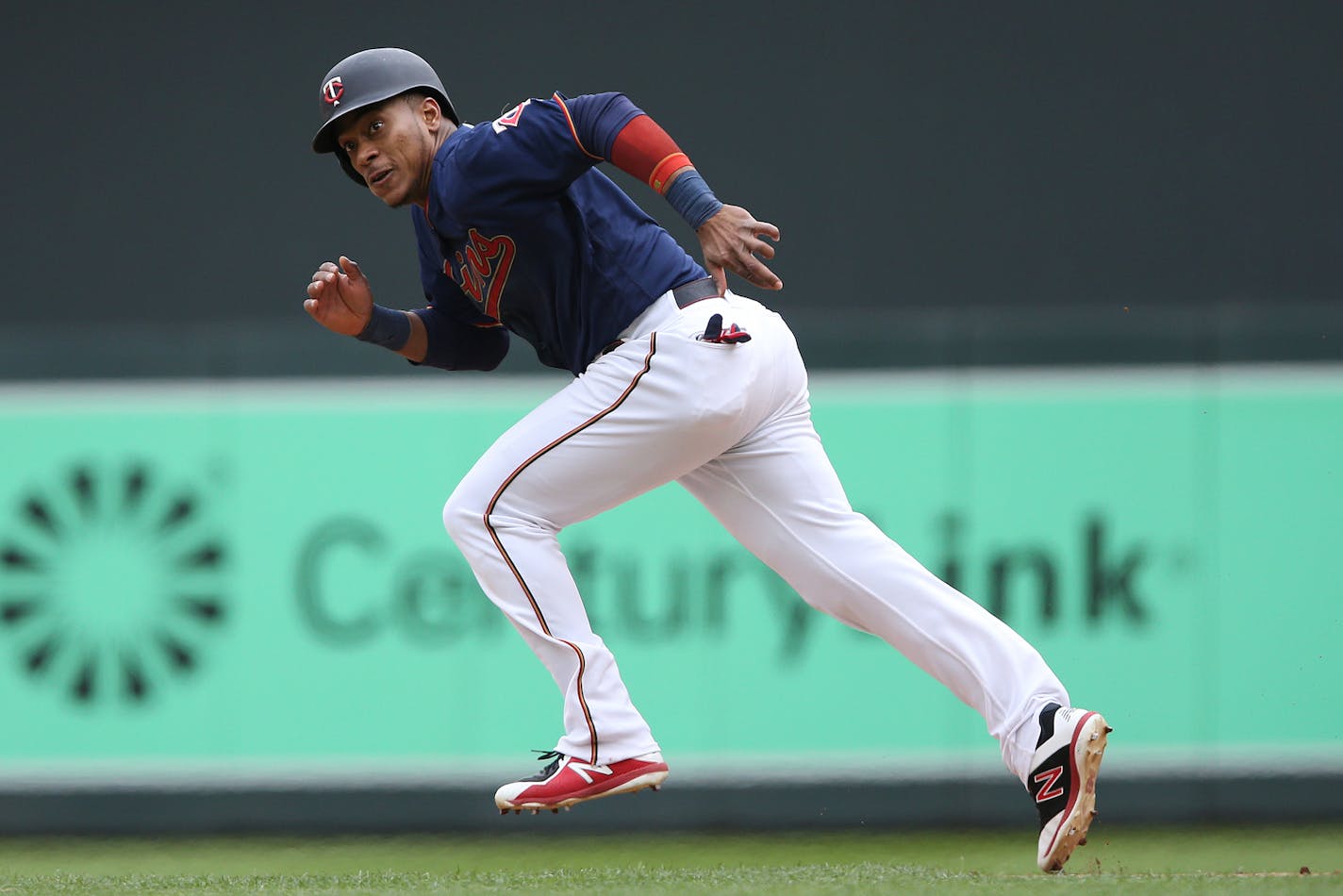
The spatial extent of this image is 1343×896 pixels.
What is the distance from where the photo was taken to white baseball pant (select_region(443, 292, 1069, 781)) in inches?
106

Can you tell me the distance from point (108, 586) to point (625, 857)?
5.71ft

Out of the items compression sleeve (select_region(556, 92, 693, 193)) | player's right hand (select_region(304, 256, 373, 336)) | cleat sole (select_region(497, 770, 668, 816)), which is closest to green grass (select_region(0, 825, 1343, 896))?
cleat sole (select_region(497, 770, 668, 816))

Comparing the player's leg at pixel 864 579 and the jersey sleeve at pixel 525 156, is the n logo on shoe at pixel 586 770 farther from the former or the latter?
the jersey sleeve at pixel 525 156

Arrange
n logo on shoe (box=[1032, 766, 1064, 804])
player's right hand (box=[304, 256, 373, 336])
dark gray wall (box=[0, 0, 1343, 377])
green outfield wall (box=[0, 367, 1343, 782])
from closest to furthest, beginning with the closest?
1. n logo on shoe (box=[1032, 766, 1064, 804])
2. player's right hand (box=[304, 256, 373, 336])
3. green outfield wall (box=[0, 367, 1343, 782])
4. dark gray wall (box=[0, 0, 1343, 377])

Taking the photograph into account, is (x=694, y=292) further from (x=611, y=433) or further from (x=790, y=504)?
(x=790, y=504)

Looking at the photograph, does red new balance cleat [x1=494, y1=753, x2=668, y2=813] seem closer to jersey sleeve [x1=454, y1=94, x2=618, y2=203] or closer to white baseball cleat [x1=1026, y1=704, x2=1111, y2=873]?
white baseball cleat [x1=1026, y1=704, x2=1111, y2=873]

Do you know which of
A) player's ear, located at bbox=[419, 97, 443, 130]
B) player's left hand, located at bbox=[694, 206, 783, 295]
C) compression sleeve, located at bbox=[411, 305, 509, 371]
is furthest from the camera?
compression sleeve, located at bbox=[411, 305, 509, 371]

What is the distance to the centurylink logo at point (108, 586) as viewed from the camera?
15.4ft

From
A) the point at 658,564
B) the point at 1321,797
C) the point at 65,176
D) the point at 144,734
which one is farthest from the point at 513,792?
the point at 65,176

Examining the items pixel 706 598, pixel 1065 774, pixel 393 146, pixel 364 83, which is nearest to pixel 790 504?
pixel 1065 774

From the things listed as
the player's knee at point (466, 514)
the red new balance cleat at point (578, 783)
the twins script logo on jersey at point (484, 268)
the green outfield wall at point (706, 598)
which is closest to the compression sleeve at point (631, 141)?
the twins script logo on jersey at point (484, 268)

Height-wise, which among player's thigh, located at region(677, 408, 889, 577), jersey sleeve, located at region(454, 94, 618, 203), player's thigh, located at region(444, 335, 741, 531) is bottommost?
player's thigh, located at region(677, 408, 889, 577)

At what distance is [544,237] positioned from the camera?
2754 millimetres

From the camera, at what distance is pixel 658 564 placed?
15.6ft
